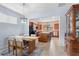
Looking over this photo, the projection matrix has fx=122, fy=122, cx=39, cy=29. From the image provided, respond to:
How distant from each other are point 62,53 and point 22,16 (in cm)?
110

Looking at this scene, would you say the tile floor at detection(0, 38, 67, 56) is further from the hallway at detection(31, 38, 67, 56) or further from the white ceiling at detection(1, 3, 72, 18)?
the white ceiling at detection(1, 3, 72, 18)

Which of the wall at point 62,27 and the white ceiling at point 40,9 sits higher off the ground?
the white ceiling at point 40,9

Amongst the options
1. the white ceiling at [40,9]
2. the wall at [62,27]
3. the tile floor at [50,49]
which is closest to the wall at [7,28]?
the white ceiling at [40,9]

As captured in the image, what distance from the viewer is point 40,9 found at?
2465 mm

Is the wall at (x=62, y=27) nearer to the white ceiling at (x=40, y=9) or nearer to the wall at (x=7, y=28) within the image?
the white ceiling at (x=40, y=9)

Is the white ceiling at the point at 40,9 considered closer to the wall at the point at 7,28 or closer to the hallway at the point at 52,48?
the wall at the point at 7,28

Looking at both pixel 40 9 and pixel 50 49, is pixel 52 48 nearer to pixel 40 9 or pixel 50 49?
pixel 50 49

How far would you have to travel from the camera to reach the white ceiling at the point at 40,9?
7.93 feet

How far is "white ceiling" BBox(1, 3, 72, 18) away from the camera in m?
2.42

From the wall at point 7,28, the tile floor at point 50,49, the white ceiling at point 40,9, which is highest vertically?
the white ceiling at point 40,9

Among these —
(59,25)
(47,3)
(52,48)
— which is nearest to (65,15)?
(59,25)

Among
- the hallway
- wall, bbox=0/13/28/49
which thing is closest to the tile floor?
the hallway

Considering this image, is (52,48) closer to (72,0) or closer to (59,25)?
(59,25)

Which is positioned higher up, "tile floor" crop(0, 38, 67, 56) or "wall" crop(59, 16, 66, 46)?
"wall" crop(59, 16, 66, 46)
